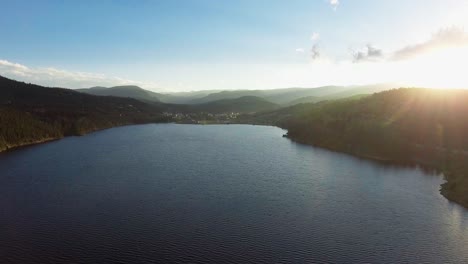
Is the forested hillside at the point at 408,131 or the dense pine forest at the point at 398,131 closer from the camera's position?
the forested hillside at the point at 408,131

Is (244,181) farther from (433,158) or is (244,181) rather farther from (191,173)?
(433,158)

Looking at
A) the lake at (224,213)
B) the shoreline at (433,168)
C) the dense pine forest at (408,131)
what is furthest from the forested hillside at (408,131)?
the lake at (224,213)

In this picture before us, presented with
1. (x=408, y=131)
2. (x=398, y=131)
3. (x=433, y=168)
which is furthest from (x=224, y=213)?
(x=408, y=131)

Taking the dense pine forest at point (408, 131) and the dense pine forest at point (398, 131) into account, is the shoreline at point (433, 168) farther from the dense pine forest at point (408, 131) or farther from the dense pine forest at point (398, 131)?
the dense pine forest at point (408, 131)

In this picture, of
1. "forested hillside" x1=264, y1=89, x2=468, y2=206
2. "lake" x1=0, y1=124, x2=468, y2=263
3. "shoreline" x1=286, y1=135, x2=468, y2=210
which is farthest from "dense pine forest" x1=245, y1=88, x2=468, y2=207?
"lake" x1=0, y1=124, x2=468, y2=263

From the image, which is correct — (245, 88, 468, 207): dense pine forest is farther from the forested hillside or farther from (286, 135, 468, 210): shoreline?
(286, 135, 468, 210): shoreline

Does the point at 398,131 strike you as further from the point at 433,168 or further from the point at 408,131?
the point at 433,168

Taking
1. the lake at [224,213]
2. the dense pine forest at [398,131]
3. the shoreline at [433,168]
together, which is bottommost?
the lake at [224,213]
